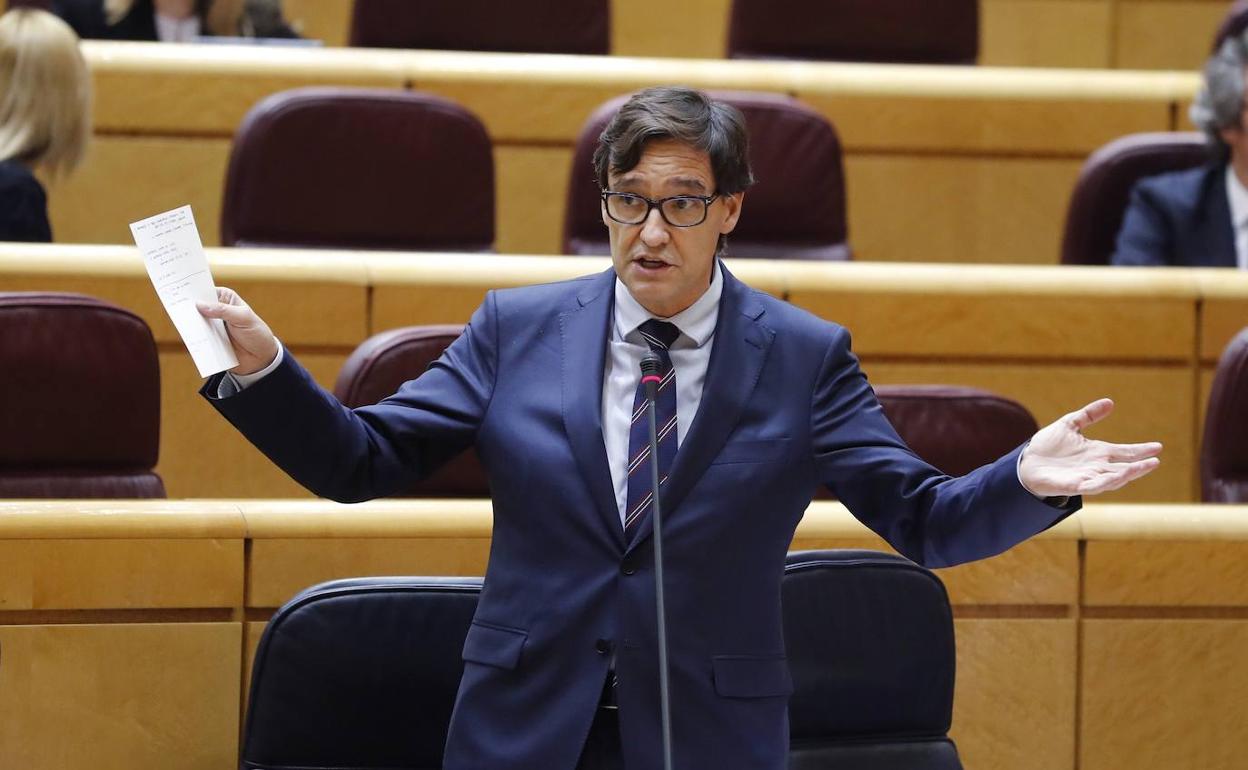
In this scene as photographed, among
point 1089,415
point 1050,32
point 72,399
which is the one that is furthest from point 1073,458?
point 1050,32

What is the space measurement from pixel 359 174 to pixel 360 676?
710 mm

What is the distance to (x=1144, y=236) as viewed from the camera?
151 centimetres

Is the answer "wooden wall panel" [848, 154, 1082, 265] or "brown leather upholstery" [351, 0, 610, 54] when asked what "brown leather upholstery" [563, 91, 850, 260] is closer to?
"wooden wall panel" [848, 154, 1082, 265]

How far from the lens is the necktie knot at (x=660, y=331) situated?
0.74 metres

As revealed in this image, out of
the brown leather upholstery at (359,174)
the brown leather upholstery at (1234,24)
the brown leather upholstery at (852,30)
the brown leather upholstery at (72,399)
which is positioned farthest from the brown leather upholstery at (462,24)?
the brown leather upholstery at (72,399)

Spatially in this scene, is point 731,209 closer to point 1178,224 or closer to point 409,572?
point 409,572

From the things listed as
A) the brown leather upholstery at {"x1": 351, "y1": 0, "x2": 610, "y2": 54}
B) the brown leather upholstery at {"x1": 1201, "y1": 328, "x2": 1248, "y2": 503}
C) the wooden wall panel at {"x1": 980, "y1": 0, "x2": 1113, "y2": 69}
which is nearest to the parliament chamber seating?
the brown leather upholstery at {"x1": 1201, "y1": 328, "x2": 1248, "y2": 503}

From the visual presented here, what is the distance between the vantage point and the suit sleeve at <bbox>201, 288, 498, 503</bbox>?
0.69 m

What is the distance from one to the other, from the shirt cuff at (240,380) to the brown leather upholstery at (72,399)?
0.42 meters

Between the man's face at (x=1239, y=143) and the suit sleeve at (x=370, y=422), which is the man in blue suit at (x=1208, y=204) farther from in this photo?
the suit sleeve at (x=370, y=422)

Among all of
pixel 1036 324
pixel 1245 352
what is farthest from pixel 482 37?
pixel 1245 352

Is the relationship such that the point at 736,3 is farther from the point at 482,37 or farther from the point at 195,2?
the point at 195,2

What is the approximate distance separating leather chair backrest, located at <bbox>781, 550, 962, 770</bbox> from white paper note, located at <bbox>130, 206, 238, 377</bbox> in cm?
33

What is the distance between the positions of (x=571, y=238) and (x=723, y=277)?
2.45 ft
